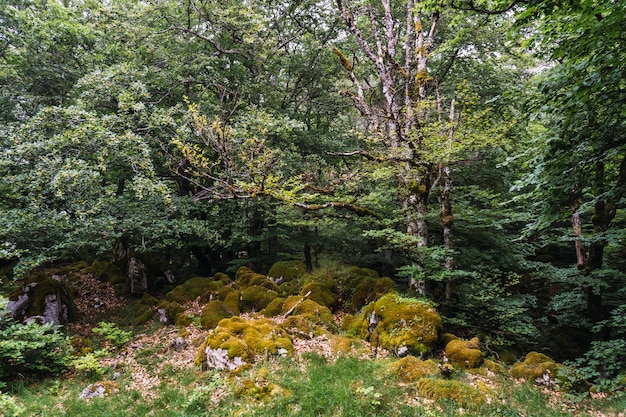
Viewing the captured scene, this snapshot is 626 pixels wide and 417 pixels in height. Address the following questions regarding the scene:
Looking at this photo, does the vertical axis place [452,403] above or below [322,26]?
below

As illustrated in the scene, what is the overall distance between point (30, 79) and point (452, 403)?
16.8 m

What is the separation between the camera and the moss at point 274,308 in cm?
1022

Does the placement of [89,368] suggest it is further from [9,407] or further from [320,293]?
[320,293]

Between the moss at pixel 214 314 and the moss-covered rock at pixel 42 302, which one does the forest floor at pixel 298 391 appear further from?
the moss-covered rock at pixel 42 302

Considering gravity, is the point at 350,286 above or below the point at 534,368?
above

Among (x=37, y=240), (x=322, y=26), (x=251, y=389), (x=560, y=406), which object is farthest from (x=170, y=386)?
(x=322, y=26)

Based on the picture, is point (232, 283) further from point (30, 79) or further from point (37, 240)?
point (30, 79)

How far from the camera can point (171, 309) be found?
35.9 ft

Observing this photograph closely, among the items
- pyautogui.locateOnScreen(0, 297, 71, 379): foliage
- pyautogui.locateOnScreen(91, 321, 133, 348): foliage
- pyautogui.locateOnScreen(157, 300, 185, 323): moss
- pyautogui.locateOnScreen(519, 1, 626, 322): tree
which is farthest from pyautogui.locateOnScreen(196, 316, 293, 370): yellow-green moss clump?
pyautogui.locateOnScreen(519, 1, 626, 322): tree

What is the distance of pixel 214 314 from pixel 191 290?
2880 mm

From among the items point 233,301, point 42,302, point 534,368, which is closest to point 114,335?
point 42,302

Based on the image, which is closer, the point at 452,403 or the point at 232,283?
the point at 452,403

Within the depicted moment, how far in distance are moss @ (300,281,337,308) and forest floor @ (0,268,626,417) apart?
2.44 meters

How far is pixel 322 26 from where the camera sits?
597 inches
